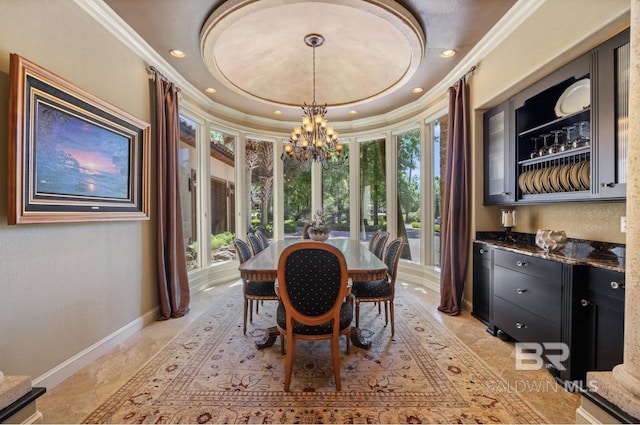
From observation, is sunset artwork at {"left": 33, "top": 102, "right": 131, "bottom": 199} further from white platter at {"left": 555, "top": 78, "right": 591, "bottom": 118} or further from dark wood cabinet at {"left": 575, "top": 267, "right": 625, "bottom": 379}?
white platter at {"left": 555, "top": 78, "right": 591, "bottom": 118}

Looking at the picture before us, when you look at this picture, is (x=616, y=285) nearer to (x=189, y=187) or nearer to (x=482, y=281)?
(x=482, y=281)

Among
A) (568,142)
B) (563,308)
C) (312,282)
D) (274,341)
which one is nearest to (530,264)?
(563,308)

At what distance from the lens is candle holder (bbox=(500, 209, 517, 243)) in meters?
3.00

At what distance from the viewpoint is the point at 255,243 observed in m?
3.58

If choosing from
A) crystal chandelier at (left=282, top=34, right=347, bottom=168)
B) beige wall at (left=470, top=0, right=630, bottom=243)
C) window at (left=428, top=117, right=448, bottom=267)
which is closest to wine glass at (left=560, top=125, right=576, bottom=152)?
beige wall at (left=470, top=0, right=630, bottom=243)

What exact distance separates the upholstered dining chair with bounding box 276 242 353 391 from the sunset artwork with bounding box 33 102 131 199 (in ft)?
5.51

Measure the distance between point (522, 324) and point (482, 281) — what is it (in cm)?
74

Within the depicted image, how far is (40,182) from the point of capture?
1.89 metres

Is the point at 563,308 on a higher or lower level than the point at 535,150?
lower

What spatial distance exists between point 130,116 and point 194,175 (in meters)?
1.72

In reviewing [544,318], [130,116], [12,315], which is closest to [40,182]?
[12,315]

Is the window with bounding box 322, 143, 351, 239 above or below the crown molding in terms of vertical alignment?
below

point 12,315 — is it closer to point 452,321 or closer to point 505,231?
point 452,321

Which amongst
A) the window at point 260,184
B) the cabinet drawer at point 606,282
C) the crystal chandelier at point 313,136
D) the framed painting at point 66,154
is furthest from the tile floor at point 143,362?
the window at point 260,184
